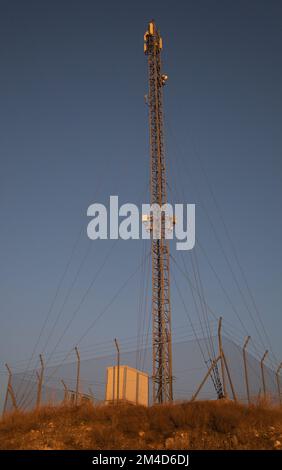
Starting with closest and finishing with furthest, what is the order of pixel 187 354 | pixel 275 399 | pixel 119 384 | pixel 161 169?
pixel 275 399, pixel 119 384, pixel 161 169, pixel 187 354

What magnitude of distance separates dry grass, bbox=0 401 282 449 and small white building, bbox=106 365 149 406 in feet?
25.5

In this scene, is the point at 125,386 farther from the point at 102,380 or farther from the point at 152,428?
the point at 102,380

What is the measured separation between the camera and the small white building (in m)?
29.4

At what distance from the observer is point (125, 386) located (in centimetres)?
2972

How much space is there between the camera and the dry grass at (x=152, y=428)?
17.3 metres

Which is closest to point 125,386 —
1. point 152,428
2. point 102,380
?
point 152,428

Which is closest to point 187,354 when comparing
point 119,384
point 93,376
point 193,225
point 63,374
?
point 93,376

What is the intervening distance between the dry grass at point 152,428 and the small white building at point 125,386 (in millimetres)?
7781

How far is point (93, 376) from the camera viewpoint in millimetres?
70750

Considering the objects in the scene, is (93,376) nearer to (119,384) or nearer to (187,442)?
(119,384)

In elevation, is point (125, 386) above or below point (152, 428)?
above

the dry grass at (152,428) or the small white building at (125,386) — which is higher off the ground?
the small white building at (125,386)

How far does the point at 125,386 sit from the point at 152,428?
1100 cm
